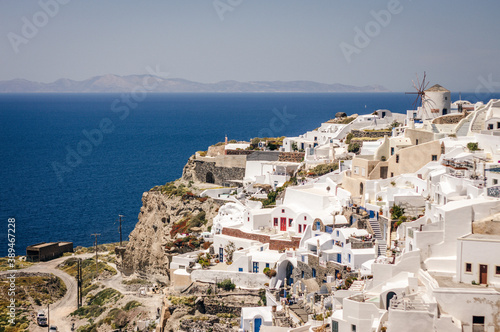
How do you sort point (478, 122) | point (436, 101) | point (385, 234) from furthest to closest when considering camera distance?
point (436, 101), point (478, 122), point (385, 234)

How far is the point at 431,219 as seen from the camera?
93.9 feet

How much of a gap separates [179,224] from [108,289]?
6.68 m

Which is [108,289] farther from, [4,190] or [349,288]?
[4,190]

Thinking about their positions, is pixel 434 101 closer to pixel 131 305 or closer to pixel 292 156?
pixel 292 156

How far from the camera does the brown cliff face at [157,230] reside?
47.3m

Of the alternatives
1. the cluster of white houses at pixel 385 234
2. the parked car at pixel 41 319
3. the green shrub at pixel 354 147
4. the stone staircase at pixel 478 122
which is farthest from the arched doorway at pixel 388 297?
the parked car at pixel 41 319

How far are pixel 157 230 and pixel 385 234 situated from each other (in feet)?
75.7

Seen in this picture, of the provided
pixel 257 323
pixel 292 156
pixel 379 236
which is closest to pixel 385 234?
pixel 379 236

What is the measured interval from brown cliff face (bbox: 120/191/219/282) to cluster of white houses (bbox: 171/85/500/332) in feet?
6.66

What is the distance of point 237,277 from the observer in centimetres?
3497

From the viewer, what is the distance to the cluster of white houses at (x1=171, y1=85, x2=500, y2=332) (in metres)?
22.8

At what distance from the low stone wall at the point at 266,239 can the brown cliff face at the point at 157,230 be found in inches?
253

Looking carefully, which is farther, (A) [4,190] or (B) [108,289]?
(A) [4,190]

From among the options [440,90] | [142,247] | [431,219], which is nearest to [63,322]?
[142,247]
